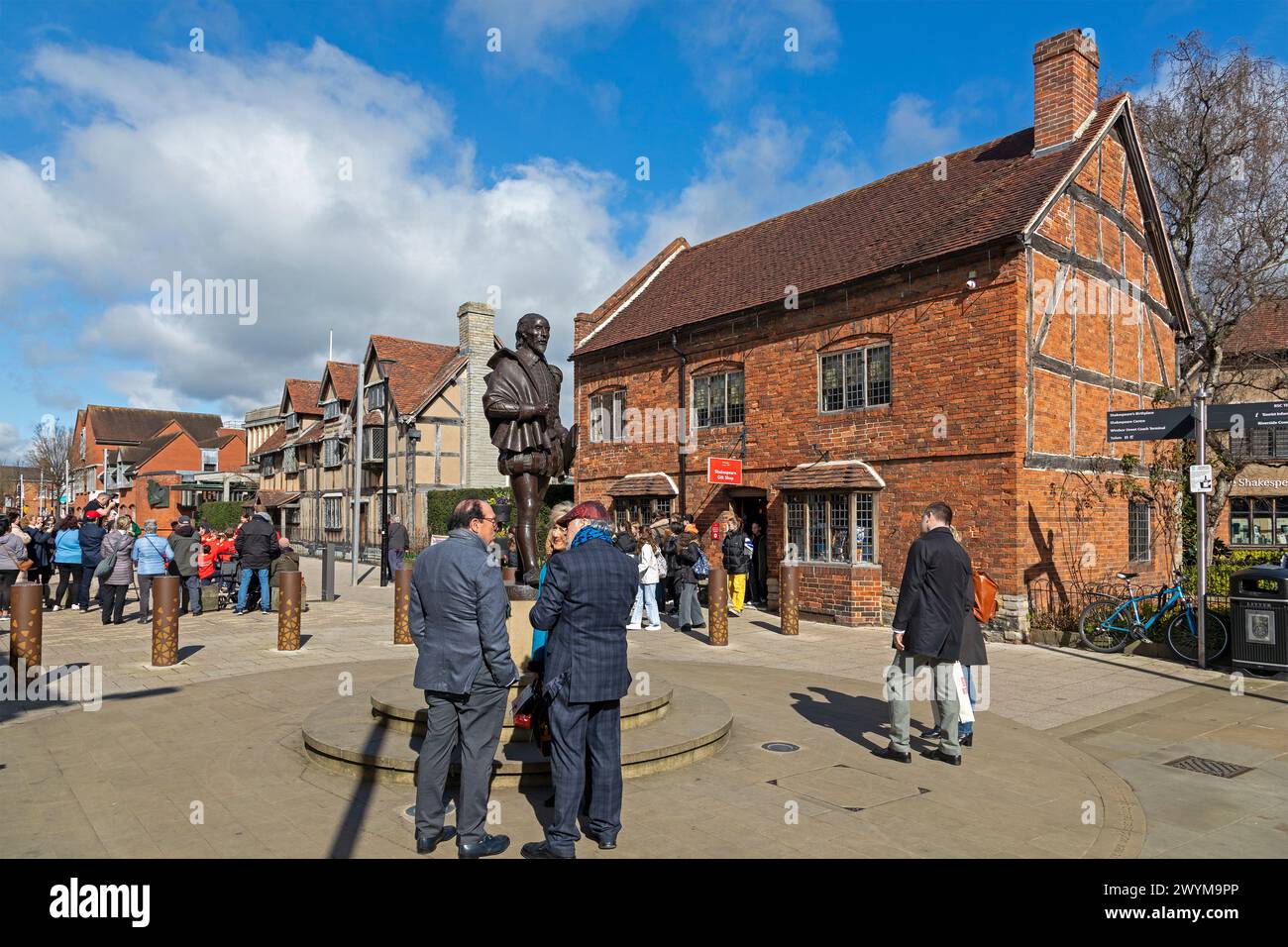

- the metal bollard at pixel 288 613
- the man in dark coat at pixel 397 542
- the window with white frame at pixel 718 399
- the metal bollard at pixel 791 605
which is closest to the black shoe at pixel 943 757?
the metal bollard at pixel 791 605

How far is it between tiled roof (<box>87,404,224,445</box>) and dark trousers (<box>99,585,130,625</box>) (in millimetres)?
61885

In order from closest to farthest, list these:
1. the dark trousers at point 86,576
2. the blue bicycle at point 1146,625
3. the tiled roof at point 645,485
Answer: the blue bicycle at point 1146,625, the dark trousers at point 86,576, the tiled roof at point 645,485

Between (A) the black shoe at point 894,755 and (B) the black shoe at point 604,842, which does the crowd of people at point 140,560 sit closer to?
(B) the black shoe at point 604,842

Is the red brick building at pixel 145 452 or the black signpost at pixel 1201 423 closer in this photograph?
the black signpost at pixel 1201 423

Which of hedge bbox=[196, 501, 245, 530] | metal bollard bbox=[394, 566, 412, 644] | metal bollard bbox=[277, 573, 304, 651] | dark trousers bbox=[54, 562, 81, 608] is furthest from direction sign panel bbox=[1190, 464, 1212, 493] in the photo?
hedge bbox=[196, 501, 245, 530]

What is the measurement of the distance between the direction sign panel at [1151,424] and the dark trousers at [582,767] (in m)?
10.0

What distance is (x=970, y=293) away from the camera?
14.3 meters

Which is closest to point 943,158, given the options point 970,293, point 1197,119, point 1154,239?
point 1154,239

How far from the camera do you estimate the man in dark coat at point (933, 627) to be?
6.24 m

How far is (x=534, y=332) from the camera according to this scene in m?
8.12

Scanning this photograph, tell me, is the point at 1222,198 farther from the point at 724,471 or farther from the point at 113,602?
the point at 113,602

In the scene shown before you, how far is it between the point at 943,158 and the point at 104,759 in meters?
18.8

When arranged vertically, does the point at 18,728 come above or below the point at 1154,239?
below

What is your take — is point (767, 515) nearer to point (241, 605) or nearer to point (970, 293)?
point (970, 293)
